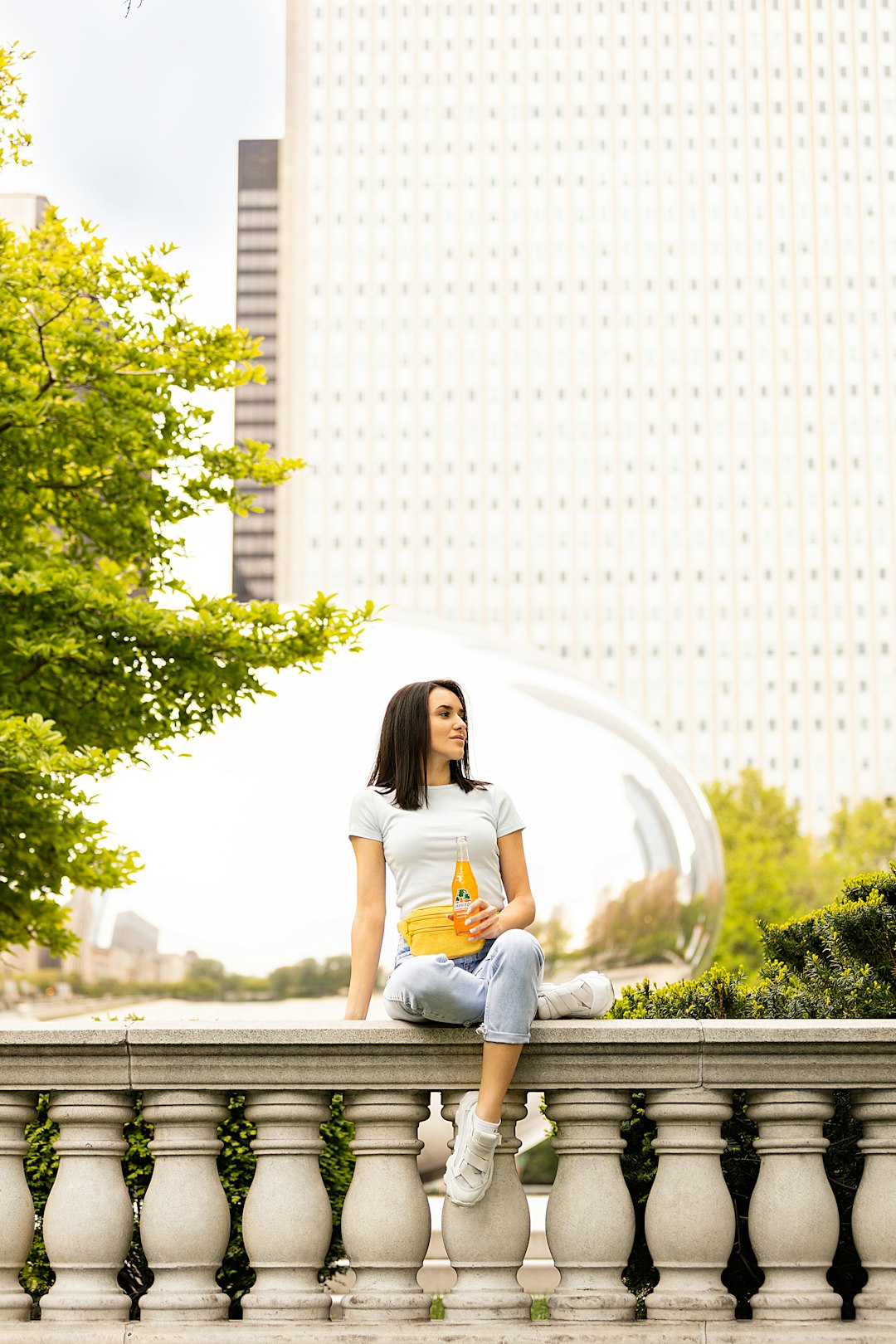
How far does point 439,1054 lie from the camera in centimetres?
449

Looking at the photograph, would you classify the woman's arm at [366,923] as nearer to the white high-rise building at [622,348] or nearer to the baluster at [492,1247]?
the baluster at [492,1247]

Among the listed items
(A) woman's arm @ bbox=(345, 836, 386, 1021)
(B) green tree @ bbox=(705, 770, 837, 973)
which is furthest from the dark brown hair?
(B) green tree @ bbox=(705, 770, 837, 973)

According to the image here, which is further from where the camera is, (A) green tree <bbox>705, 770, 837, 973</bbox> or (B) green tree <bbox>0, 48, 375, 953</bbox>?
(A) green tree <bbox>705, 770, 837, 973</bbox>

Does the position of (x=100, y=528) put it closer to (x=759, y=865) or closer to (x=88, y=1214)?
(x=88, y=1214)

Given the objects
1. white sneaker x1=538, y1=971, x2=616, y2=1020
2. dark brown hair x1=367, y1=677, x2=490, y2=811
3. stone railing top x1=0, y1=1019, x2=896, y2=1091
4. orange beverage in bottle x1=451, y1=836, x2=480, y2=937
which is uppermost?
dark brown hair x1=367, y1=677, x2=490, y2=811

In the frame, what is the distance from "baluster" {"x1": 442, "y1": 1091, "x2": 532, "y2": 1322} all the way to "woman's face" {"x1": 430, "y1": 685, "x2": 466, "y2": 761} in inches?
52.8

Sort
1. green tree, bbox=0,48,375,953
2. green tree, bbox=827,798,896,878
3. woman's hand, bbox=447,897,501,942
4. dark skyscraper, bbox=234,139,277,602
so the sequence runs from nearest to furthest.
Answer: woman's hand, bbox=447,897,501,942 < green tree, bbox=0,48,375,953 < green tree, bbox=827,798,896,878 < dark skyscraper, bbox=234,139,277,602

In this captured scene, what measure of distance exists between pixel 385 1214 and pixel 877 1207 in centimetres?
147

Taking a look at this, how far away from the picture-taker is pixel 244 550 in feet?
405

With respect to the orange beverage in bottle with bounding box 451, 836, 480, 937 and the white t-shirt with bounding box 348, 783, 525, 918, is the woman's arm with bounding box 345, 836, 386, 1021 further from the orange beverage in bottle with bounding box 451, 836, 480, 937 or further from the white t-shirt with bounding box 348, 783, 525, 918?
the orange beverage in bottle with bounding box 451, 836, 480, 937

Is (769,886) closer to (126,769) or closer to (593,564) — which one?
(126,769)

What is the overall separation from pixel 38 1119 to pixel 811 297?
129 meters

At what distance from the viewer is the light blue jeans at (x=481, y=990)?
4.32 meters

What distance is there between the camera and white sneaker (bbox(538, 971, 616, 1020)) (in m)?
4.67
